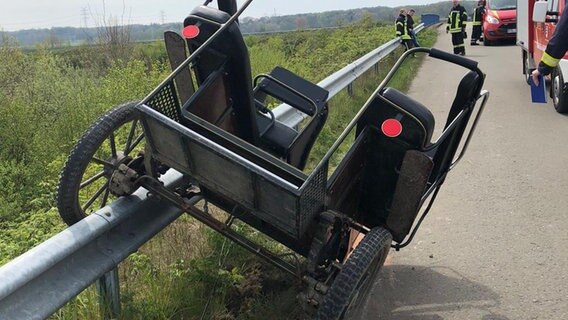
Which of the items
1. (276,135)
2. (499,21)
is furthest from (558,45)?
(499,21)

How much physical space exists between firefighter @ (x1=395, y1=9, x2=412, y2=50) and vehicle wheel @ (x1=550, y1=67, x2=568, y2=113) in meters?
8.76

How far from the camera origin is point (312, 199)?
299 cm

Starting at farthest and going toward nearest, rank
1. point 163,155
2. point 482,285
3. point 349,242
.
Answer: point 482,285 < point 349,242 < point 163,155

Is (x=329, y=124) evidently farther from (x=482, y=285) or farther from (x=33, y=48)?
(x=33, y=48)

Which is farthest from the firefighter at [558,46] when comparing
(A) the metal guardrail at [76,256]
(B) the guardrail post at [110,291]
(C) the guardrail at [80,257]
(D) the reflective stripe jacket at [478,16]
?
(D) the reflective stripe jacket at [478,16]

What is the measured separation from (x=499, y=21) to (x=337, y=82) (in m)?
17.2

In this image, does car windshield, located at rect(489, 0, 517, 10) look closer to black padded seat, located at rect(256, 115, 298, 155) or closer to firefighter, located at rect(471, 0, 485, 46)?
firefighter, located at rect(471, 0, 485, 46)

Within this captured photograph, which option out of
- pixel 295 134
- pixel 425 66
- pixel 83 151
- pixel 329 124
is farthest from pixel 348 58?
pixel 83 151

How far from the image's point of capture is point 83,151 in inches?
134

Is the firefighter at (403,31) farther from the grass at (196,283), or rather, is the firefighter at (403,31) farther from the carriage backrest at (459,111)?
the grass at (196,283)

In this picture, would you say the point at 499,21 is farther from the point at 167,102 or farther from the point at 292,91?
the point at 167,102

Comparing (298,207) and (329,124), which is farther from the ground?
(298,207)

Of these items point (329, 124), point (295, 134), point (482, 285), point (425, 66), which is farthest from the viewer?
point (425, 66)

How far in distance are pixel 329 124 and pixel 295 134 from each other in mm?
3977
